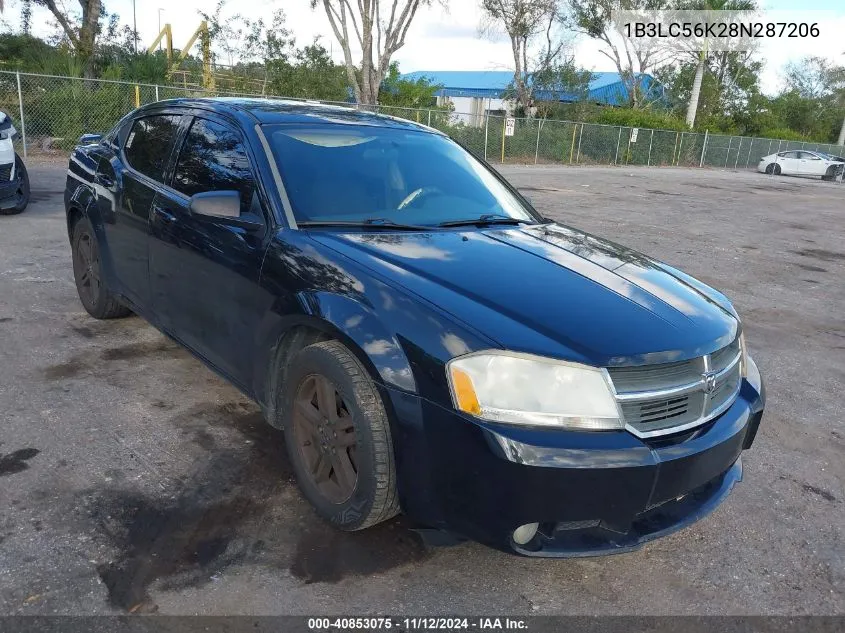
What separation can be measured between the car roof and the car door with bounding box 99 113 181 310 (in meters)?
0.25

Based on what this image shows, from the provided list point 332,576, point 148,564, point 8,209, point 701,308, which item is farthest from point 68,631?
point 8,209

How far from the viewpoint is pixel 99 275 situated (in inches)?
189

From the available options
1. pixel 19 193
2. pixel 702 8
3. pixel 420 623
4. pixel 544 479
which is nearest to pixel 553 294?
pixel 544 479

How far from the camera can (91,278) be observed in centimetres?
501

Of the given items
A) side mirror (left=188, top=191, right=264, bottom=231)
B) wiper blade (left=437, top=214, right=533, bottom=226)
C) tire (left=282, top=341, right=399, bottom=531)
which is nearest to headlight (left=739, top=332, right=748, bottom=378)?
wiper blade (left=437, top=214, right=533, bottom=226)

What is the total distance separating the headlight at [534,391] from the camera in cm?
223

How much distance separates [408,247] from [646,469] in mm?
1316

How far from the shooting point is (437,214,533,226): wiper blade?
3434mm

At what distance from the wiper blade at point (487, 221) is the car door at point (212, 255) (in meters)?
0.93

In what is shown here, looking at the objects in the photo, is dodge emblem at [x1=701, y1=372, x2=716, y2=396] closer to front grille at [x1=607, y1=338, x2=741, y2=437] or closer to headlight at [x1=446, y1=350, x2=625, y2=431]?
front grille at [x1=607, y1=338, x2=741, y2=437]

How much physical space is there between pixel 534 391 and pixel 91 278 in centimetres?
395

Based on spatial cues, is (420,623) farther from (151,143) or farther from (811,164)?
(811,164)

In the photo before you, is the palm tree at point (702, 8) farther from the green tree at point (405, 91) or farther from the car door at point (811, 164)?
the green tree at point (405, 91)

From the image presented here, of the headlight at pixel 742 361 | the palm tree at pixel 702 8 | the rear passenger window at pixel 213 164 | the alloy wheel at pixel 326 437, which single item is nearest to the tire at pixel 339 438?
the alloy wheel at pixel 326 437
